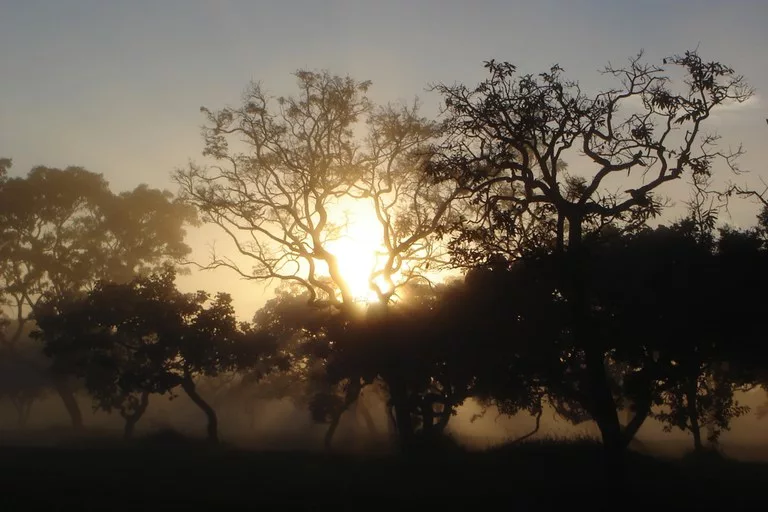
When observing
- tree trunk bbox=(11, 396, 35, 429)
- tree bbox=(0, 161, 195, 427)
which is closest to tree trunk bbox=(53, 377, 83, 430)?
tree bbox=(0, 161, 195, 427)

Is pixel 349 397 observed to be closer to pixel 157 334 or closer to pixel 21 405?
pixel 157 334

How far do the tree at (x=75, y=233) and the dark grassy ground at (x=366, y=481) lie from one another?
34.2 meters

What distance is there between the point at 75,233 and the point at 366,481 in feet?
165

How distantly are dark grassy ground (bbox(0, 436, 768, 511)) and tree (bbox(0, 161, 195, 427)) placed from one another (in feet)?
112

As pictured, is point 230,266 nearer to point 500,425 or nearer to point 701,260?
point 701,260

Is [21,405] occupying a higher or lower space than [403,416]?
higher

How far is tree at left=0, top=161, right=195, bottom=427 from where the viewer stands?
63188 mm

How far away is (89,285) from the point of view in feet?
222

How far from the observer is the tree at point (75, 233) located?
63188 millimetres

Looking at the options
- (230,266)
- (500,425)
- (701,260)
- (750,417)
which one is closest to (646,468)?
(701,260)

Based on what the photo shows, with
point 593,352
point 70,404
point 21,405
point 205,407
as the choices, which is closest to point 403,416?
point 205,407

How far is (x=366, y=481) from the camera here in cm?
2480

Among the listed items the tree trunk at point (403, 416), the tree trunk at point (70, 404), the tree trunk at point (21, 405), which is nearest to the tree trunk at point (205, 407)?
the tree trunk at point (403, 416)

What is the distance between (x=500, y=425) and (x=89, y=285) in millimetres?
47941
